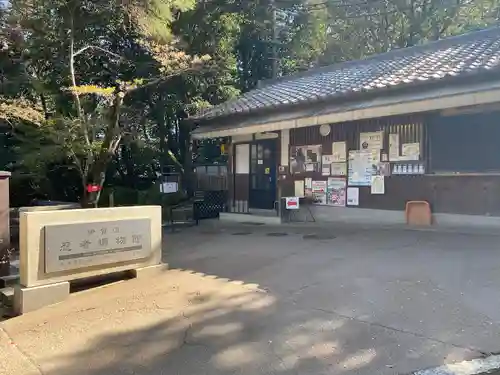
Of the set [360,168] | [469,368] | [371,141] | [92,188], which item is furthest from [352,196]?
[469,368]

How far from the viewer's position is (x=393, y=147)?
10.6 m

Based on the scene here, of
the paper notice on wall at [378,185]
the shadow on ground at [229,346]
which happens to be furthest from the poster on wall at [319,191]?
the shadow on ground at [229,346]

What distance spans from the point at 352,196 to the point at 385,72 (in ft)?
10.9

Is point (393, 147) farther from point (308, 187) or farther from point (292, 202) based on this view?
point (292, 202)

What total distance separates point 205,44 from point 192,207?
18.7ft

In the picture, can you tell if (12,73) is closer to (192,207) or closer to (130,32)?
(130,32)

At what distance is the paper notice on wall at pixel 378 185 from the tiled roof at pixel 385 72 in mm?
2112

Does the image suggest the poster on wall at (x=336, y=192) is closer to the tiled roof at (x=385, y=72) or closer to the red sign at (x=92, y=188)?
the tiled roof at (x=385, y=72)

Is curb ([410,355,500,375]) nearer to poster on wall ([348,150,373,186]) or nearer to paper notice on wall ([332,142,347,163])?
poster on wall ([348,150,373,186])

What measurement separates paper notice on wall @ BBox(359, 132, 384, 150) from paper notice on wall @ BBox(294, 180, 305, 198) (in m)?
2.10

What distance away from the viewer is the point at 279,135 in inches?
520

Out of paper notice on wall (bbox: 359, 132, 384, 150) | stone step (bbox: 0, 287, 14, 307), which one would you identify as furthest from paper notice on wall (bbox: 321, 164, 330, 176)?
stone step (bbox: 0, 287, 14, 307)

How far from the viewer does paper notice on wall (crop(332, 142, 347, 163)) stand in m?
11.5

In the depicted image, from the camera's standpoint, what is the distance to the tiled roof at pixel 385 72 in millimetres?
9595
